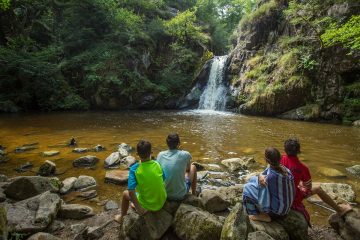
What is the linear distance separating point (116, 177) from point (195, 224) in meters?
3.02

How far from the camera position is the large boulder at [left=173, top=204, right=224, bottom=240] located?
334 centimetres

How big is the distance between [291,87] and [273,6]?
7465 millimetres

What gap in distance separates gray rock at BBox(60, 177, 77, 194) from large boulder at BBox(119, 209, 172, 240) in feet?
7.68

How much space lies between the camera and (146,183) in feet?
11.8

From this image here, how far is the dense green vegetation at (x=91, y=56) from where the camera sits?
19.2 meters

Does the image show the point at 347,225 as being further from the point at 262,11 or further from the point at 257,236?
the point at 262,11

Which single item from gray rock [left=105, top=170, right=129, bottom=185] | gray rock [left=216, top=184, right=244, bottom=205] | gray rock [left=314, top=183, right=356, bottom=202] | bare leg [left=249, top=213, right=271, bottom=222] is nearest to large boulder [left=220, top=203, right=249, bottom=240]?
bare leg [left=249, top=213, right=271, bottom=222]

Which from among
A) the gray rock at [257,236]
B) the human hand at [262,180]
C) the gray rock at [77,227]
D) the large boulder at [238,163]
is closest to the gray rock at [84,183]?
the gray rock at [77,227]

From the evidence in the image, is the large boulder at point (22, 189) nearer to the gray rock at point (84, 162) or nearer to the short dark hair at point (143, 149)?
the gray rock at point (84, 162)

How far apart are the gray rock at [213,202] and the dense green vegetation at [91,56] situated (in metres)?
17.2

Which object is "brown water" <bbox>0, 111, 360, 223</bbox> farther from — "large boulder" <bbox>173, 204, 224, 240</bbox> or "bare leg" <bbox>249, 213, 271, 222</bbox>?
"large boulder" <bbox>173, 204, 224, 240</bbox>

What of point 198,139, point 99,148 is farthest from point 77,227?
point 198,139

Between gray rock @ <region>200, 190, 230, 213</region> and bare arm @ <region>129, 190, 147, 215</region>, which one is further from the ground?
bare arm @ <region>129, 190, 147, 215</region>

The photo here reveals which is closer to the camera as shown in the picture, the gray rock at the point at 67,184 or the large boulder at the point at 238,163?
the gray rock at the point at 67,184
